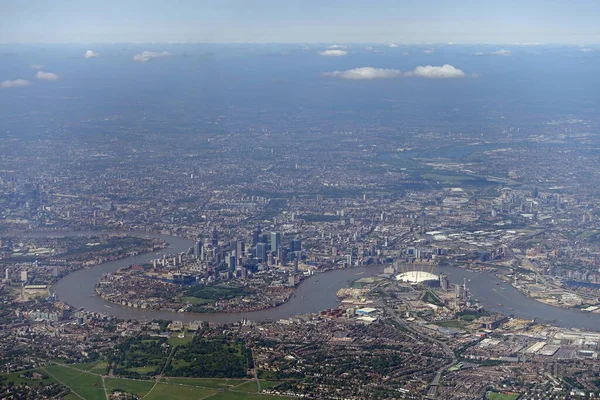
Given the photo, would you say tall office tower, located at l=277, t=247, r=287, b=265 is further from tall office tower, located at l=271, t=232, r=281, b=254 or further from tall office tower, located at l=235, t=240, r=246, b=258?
tall office tower, located at l=235, t=240, r=246, b=258

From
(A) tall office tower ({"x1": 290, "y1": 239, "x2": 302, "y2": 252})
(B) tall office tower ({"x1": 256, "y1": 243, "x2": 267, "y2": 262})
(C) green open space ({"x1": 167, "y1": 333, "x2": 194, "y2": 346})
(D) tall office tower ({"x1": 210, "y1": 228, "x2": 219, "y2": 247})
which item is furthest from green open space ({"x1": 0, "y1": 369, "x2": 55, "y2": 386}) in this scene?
(A) tall office tower ({"x1": 290, "y1": 239, "x2": 302, "y2": 252})

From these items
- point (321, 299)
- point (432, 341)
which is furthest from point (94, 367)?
point (432, 341)

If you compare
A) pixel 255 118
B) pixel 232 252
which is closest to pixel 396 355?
pixel 232 252

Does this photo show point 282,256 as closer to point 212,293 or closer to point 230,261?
point 230,261

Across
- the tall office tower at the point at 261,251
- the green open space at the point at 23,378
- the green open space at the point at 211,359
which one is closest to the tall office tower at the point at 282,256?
the tall office tower at the point at 261,251

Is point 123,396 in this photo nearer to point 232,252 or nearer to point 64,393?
point 64,393

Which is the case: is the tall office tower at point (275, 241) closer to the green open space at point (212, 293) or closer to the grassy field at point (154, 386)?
the green open space at point (212, 293)
